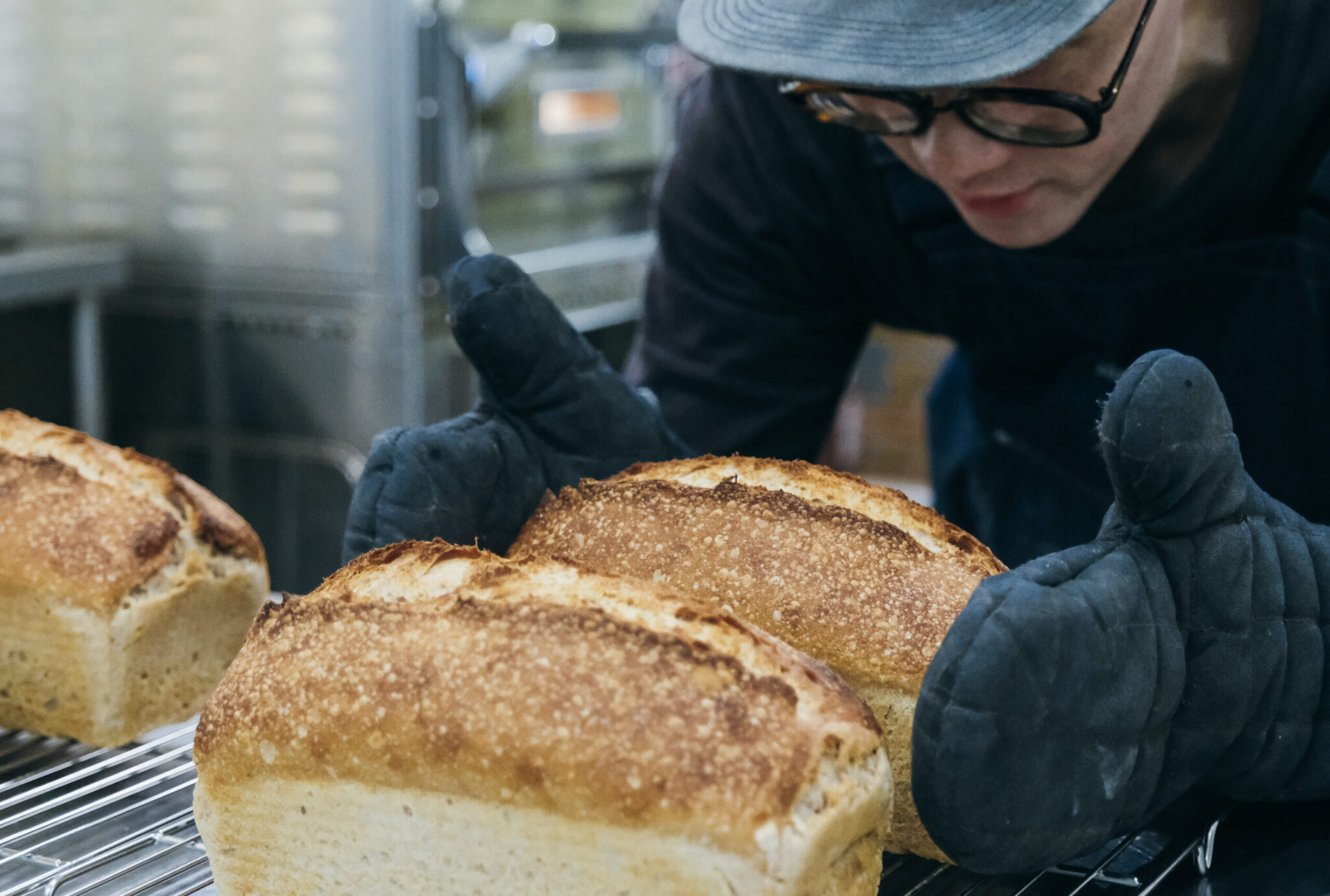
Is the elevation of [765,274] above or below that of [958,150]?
below

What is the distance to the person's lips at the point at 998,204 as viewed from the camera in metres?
1.14

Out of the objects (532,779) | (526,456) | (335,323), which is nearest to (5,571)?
(526,456)

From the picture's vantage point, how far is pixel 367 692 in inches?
28.3

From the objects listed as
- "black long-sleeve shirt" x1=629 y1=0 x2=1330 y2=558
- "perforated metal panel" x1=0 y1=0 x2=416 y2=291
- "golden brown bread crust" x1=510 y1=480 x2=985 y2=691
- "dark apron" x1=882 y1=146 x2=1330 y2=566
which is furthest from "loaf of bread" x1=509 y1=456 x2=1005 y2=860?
"perforated metal panel" x1=0 y1=0 x2=416 y2=291

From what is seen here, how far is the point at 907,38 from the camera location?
90cm

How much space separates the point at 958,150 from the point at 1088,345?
511mm

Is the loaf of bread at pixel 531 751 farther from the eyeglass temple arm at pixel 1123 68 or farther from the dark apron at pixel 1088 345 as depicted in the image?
the dark apron at pixel 1088 345

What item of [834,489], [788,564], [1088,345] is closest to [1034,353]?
[1088,345]

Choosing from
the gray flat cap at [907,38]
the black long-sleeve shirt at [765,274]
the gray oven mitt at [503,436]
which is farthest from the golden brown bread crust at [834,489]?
the black long-sleeve shirt at [765,274]

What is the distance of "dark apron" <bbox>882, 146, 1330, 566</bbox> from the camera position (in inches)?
51.0

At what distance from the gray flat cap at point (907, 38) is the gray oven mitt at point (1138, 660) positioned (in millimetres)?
298

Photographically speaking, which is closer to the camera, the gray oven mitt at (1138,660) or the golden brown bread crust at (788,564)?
the gray oven mitt at (1138,660)

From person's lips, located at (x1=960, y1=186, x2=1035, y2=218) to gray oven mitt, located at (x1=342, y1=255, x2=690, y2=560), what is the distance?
1.23ft

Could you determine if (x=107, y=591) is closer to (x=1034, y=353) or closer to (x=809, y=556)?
(x=809, y=556)
